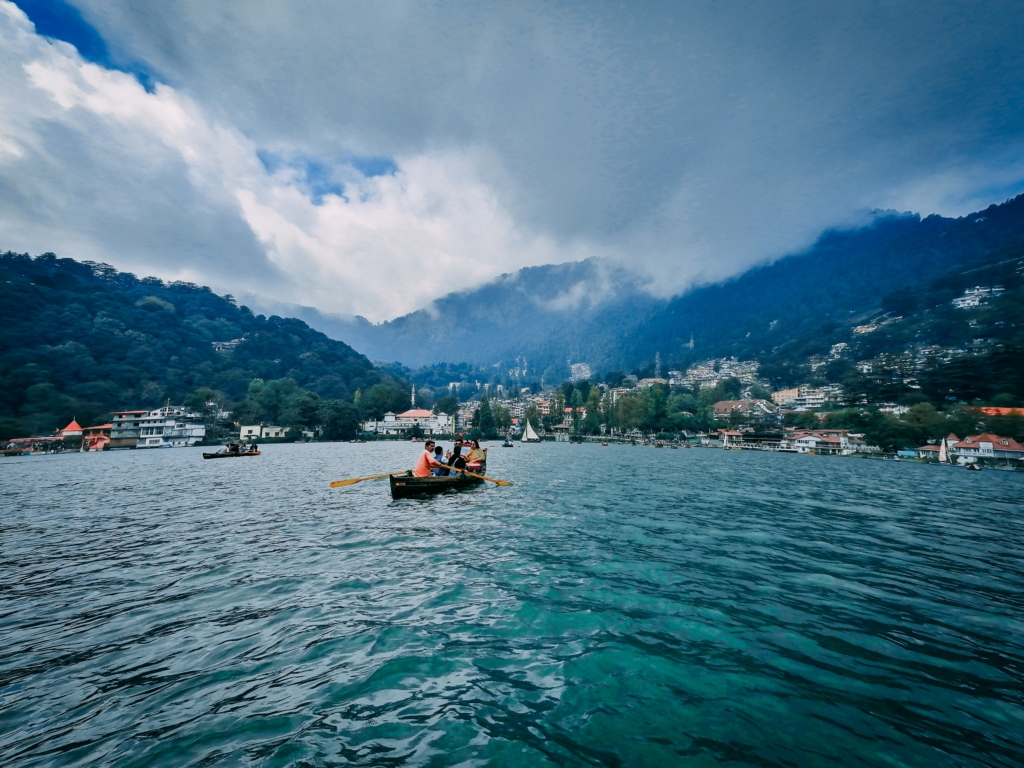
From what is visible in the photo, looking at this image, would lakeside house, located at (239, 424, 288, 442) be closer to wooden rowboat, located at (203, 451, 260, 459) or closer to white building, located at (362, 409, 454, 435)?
white building, located at (362, 409, 454, 435)

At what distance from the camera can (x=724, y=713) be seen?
458 cm

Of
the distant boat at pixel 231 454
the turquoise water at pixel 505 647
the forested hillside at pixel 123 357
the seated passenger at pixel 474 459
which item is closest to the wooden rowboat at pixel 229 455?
the distant boat at pixel 231 454

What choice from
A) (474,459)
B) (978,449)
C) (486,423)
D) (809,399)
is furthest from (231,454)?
(809,399)

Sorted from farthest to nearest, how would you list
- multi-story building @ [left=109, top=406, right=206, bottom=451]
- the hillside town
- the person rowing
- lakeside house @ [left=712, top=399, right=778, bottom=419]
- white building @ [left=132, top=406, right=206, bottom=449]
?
lakeside house @ [left=712, top=399, right=778, bottom=419], white building @ [left=132, top=406, right=206, bottom=449], multi-story building @ [left=109, top=406, right=206, bottom=451], the hillside town, the person rowing

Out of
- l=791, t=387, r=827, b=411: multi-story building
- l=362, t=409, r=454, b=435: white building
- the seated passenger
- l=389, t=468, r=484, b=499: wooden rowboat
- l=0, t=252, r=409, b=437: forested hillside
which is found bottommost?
l=389, t=468, r=484, b=499: wooden rowboat

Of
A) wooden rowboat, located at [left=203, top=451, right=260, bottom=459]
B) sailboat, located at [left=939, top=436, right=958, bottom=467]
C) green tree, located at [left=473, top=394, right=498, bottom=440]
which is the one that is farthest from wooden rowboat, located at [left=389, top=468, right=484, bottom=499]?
green tree, located at [left=473, top=394, right=498, bottom=440]

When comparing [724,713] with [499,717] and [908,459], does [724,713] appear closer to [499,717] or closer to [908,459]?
[499,717]

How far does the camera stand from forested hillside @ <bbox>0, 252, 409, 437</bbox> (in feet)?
274

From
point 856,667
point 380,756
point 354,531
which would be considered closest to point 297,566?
point 354,531

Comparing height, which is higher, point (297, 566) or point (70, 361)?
point (70, 361)

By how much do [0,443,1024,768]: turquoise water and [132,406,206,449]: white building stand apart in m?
95.3

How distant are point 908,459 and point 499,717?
87.3 meters

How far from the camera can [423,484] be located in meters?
19.7

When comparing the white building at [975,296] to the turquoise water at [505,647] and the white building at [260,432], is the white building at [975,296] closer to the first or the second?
the turquoise water at [505,647]
